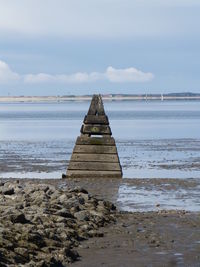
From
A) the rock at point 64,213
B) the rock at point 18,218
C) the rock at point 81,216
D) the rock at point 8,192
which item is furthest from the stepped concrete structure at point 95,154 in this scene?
the rock at point 18,218

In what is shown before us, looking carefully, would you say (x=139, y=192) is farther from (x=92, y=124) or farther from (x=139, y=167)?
(x=139, y=167)

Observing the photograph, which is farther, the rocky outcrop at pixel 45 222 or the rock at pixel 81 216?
the rock at pixel 81 216

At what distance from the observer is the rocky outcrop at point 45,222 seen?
10.5m

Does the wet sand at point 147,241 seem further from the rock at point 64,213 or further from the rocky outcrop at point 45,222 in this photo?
the rock at point 64,213

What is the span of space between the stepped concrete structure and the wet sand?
6.10 metres

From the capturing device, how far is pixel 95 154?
77.7 ft

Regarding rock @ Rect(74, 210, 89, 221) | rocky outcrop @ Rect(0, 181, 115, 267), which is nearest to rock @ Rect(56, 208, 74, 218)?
rocky outcrop @ Rect(0, 181, 115, 267)

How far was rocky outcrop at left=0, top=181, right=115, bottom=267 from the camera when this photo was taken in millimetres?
10547

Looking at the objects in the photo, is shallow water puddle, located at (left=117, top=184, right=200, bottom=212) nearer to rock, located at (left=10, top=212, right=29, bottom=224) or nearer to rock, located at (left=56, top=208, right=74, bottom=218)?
rock, located at (left=56, top=208, right=74, bottom=218)

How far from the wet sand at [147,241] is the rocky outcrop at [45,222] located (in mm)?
247

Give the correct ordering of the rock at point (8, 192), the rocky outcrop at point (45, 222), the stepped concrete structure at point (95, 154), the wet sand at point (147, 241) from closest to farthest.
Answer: the rocky outcrop at point (45, 222), the wet sand at point (147, 241), the rock at point (8, 192), the stepped concrete structure at point (95, 154)

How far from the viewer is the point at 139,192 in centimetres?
1973

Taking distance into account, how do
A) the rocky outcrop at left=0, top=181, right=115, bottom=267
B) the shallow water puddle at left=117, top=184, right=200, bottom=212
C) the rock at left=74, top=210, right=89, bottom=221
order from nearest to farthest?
the rocky outcrop at left=0, top=181, right=115, bottom=267
the rock at left=74, top=210, right=89, bottom=221
the shallow water puddle at left=117, top=184, right=200, bottom=212

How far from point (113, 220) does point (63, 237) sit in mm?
2589
